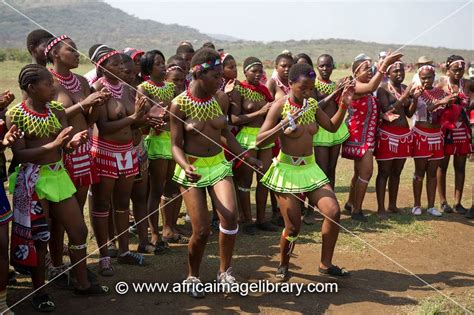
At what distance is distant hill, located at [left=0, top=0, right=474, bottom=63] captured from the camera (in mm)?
51031

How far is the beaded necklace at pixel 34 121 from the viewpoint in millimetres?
4703

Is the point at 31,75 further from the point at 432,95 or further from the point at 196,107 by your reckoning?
the point at 432,95

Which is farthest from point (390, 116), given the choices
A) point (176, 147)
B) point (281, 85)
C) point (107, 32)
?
point (107, 32)

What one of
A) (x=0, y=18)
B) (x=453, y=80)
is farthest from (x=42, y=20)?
(x=453, y=80)

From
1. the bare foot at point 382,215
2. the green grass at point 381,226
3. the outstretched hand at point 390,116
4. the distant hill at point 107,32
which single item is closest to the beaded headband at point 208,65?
the green grass at point 381,226

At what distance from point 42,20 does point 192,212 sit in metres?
56.5

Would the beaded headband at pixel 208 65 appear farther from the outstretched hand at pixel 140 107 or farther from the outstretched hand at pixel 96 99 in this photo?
the outstretched hand at pixel 96 99

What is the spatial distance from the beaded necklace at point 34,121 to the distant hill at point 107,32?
46.0 metres

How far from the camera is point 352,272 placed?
6.07m

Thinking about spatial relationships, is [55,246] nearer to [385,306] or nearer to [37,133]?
[37,133]

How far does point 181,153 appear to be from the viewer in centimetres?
532

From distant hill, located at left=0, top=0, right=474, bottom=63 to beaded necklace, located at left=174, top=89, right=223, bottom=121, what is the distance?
4593 cm

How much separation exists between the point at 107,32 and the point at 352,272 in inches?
2418

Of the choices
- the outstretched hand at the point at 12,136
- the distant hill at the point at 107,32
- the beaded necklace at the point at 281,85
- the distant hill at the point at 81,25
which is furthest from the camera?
the distant hill at the point at 107,32
